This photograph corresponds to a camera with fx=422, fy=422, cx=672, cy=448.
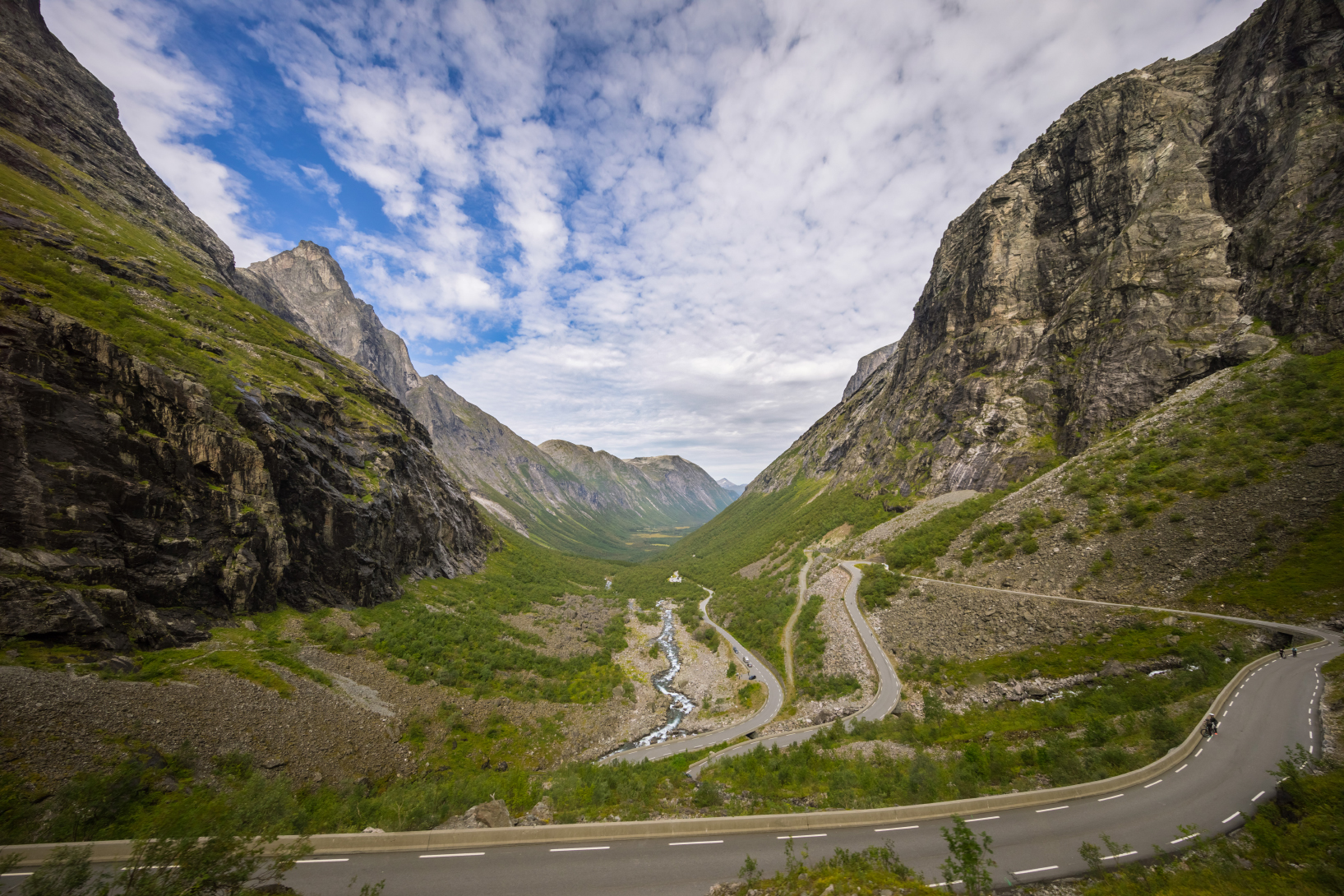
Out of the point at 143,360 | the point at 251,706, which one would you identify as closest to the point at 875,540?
the point at 251,706

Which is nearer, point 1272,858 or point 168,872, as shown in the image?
point 168,872

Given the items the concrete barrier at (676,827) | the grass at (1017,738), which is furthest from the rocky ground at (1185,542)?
the concrete barrier at (676,827)

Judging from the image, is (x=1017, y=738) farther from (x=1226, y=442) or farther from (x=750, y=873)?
(x=1226, y=442)

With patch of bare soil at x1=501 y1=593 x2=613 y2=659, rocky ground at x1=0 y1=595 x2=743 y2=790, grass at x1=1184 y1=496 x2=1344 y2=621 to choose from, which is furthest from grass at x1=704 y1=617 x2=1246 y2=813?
patch of bare soil at x1=501 y1=593 x2=613 y2=659

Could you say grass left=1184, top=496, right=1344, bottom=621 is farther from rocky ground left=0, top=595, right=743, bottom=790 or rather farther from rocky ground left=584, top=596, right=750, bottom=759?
rocky ground left=0, top=595, right=743, bottom=790

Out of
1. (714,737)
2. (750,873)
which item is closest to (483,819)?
(750,873)

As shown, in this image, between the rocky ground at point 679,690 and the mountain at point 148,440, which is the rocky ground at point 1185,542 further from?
the mountain at point 148,440

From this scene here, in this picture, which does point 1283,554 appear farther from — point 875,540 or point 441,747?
point 441,747
